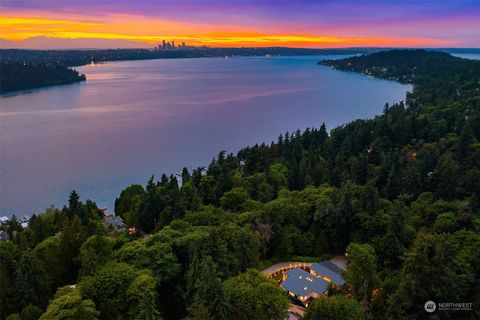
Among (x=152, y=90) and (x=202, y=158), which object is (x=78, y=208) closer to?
(x=202, y=158)

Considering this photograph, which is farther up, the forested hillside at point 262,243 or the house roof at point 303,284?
the forested hillside at point 262,243

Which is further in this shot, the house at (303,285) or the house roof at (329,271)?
the house roof at (329,271)

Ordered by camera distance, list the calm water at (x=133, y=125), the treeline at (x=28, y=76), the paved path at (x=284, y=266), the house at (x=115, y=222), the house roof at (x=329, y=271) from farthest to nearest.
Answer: the treeline at (x=28, y=76)
the calm water at (x=133, y=125)
the house at (x=115, y=222)
the paved path at (x=284, y=266)
the house roof at (x=329, y=271)

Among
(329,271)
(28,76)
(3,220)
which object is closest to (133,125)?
(3,220)

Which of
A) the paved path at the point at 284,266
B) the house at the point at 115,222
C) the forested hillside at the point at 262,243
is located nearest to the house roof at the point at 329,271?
the paved path at the point at 284,266

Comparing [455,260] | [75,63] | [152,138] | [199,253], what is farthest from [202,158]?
[75,63]

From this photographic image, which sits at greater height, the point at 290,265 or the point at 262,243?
the point at 262,243

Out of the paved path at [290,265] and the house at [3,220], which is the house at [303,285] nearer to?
the paved path at [290,265]

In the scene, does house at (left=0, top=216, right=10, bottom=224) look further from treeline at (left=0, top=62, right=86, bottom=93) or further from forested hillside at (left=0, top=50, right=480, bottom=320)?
treeline at (left=0, top=62, right=86, bottom=93)

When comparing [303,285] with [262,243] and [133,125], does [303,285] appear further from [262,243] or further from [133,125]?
[133,125]
